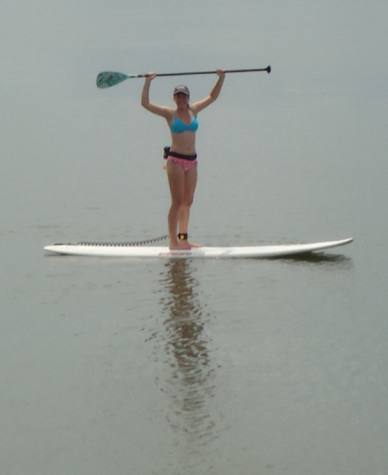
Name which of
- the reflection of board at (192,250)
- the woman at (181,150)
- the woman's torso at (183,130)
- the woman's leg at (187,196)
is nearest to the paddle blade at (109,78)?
the woman at (181,150)

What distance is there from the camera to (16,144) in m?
A: 29.0

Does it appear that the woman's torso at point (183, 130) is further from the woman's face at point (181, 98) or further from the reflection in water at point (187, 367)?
the reflection in water at point (187, 367)

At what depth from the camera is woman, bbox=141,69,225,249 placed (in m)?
13.0

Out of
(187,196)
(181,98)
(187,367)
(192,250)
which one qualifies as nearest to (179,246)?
(192,250)

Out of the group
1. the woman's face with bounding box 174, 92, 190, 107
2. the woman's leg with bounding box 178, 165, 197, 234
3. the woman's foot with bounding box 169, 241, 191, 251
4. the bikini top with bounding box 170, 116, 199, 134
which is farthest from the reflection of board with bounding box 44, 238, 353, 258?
the woman's face with bounding box 174, 92, 190, 107

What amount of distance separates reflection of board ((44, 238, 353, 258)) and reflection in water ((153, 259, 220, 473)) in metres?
0.89

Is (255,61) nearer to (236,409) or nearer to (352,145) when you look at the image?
(352,145)

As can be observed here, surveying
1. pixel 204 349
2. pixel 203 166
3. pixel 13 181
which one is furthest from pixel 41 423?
pixel 203 166

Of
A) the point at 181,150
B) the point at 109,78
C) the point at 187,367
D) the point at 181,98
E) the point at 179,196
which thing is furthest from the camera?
the point at 109,78

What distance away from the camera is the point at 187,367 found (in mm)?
9203

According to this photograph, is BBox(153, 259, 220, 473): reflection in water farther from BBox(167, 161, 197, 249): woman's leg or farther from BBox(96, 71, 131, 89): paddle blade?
BBox(96, 71, 131, 89): paddle blade

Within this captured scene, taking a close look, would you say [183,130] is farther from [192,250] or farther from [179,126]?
[192,250]

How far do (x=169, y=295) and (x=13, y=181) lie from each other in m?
10.6

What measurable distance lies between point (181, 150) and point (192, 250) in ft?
3.74
